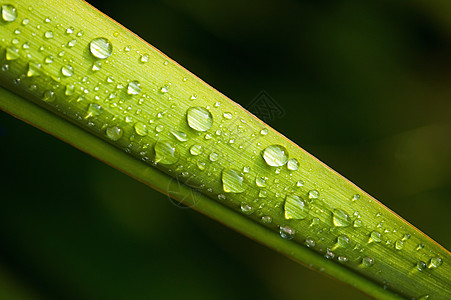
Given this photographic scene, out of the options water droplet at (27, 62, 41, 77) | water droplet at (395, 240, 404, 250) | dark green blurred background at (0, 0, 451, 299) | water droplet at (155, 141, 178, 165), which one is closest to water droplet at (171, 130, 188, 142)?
water droplet at (155, 141, 178, 165)

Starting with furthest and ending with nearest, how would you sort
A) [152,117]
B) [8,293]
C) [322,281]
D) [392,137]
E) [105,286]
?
[392,137], [322,281], [105,286], [8,293], [152,117]

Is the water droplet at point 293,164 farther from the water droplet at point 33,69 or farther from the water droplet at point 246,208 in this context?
the water droplet at point 33,69

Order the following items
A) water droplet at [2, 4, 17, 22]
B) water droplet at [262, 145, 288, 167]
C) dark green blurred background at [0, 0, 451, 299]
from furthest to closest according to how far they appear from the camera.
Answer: dark green blurred background at [0, 0, 451, 299]
water droplet at [262, 145, 288, 167]
water droplet at [2, 4, 17, 22]

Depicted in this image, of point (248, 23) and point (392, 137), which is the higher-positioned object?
point (248, 23)

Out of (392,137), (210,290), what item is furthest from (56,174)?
A: (392,137)

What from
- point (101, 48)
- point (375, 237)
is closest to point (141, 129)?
point (101, 48)

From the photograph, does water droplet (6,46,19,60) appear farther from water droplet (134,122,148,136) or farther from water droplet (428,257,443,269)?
water droplet (428,257,443,269)

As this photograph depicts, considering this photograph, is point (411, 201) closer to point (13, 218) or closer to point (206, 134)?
point (206, 134)
